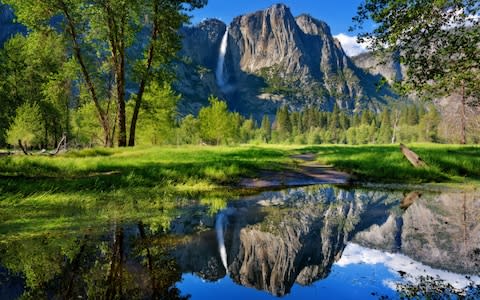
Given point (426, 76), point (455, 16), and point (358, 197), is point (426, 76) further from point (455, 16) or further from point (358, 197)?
point (358, 197)

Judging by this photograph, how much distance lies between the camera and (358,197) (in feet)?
32.9

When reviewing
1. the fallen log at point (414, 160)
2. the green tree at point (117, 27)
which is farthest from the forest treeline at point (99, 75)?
the fallen log at point (414, 160)

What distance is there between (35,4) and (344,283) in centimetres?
2474

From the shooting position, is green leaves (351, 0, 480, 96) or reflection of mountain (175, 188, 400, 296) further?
green leaves (351, 0, 480, 96)

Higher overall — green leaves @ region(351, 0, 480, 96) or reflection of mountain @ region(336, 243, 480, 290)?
green leaves @ region(351, 0, 480, 96)

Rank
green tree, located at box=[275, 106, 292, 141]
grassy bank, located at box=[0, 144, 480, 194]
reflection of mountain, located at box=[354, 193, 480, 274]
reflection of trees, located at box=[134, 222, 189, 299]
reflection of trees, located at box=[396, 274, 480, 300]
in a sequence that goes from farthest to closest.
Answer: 1. green tree, located at box=[275, 106, 292, 141]
2. grassy bank, located at box=[0, 144, 480, 194]
3. reflection of mountain, located at box=[354, 193, 480, 274]
4. reflection of trees, located at box=[134, 222, 189, 299]
5. reflection of trees, located at box=[396, 274, 480, 300]

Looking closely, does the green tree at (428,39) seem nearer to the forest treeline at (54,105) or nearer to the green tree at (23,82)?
the forest treeline at (54,105)

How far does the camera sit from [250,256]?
470 centimetres

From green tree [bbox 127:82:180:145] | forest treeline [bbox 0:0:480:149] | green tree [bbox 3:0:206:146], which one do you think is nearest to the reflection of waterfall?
forest treeline [bbox 0:0:480:149]

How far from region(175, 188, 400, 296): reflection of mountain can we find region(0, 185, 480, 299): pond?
0.06ft

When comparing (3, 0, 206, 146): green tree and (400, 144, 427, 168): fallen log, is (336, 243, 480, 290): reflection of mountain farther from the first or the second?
(3, 0, 206, 146): green tree

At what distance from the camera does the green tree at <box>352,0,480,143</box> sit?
13219mm

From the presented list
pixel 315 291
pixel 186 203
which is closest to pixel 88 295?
pixel 315 291

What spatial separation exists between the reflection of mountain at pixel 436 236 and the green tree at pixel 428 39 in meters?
7.80
